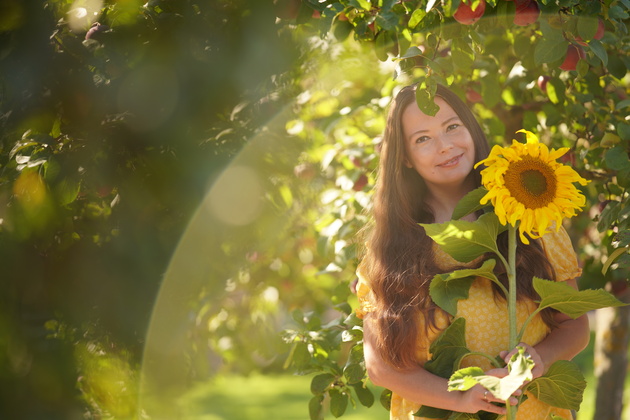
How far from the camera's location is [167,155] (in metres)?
1.95

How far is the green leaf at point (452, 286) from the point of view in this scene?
5.07 ft

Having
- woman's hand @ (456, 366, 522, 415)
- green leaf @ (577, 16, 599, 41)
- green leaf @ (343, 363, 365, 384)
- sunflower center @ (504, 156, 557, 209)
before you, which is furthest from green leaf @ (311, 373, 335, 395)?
green leaf @ (577, 16, 599, 41)

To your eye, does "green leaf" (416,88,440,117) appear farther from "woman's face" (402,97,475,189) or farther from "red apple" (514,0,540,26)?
"red apple" (514,0,540,26)

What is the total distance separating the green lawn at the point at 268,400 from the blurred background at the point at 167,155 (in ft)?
9.92

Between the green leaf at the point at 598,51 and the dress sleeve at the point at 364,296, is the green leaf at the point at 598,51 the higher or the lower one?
the higher one

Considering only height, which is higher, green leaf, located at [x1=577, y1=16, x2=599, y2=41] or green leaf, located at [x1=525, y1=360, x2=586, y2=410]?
green leaf, located at [x1=577, y1=16, x2=599, y2=41]

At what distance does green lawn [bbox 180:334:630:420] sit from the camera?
5789 millimetres

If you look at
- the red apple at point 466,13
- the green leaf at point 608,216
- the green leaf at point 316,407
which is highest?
the red apple at point 466,13

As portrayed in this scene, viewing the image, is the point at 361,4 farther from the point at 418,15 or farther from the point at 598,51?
the point at 598,51

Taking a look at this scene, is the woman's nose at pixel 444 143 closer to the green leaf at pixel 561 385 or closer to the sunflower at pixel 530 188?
the sunflower at pixel 530 188

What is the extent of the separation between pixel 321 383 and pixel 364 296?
19.0 inches

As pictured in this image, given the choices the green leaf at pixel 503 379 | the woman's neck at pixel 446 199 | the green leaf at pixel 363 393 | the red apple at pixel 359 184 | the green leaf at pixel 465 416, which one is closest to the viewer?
the green leaf at pixel 503 379

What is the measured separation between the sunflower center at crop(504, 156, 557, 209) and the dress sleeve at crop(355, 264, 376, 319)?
1.57 feet

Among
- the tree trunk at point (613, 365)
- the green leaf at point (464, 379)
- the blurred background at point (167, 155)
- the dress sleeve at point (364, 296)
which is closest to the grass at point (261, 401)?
the tree trunk at point (613, 365)
